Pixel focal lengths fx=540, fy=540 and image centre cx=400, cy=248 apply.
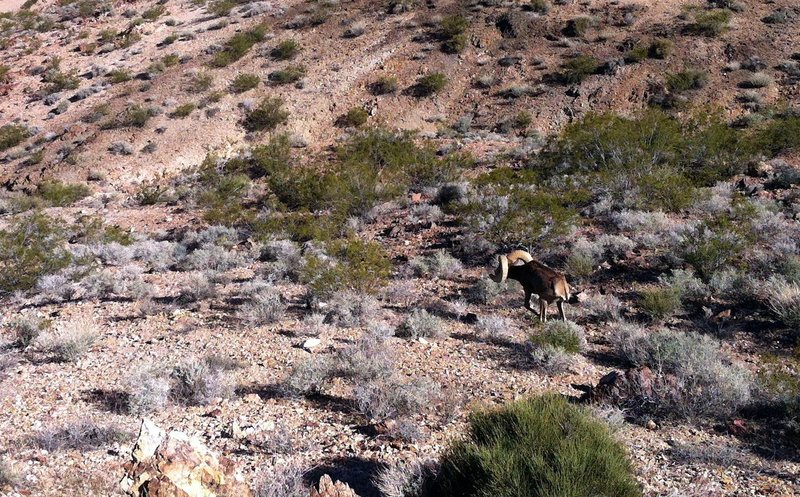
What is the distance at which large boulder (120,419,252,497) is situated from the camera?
390 centimetres

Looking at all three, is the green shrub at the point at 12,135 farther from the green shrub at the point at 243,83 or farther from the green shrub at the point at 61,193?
the green shrub at the point at 243,83

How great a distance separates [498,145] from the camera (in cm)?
2308

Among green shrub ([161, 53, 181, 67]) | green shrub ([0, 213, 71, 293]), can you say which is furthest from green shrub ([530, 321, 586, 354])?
green shrub ([161, 53, 181, 67])

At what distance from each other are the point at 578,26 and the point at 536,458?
30709 mm

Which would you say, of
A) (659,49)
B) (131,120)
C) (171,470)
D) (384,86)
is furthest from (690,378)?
(131,120)

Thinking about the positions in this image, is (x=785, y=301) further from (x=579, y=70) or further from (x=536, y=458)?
(x=579, y=70)

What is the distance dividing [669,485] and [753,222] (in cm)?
970

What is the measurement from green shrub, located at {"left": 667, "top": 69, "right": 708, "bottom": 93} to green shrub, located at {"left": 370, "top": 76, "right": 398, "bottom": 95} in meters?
13.4

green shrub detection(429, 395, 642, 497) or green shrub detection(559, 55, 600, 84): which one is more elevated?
green shrub detection(429, 395, 642, 497)

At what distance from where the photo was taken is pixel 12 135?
87.6 feet

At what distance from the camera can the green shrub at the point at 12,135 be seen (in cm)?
2656

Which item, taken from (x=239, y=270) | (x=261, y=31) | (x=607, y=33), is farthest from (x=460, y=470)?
(x=261, y=31)

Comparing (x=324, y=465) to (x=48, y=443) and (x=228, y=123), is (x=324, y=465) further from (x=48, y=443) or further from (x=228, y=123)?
(x=228, y=123)

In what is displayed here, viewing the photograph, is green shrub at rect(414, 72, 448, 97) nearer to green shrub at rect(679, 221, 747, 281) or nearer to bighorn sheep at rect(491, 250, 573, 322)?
green shrub at rect(679, 221, 747, 281)
